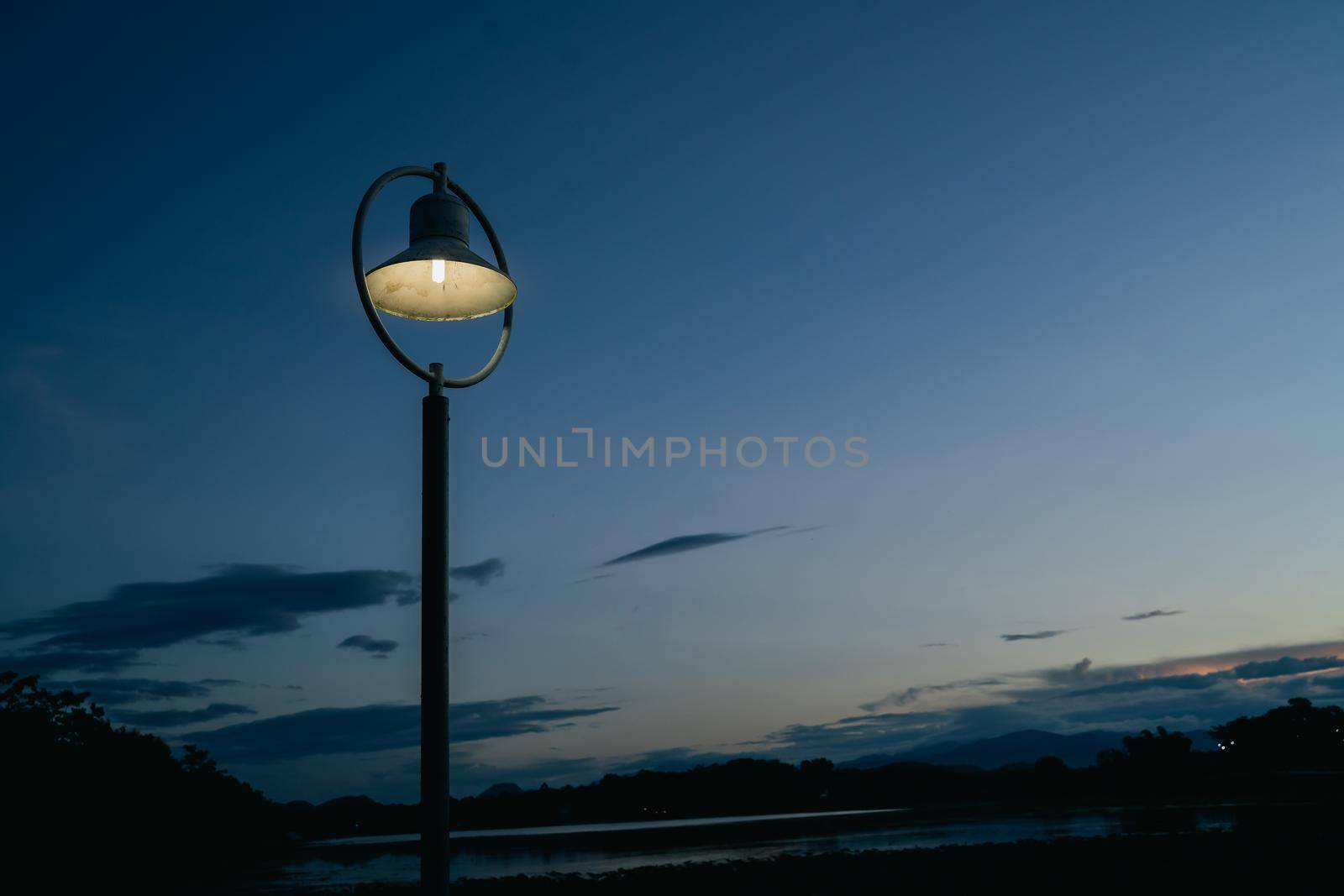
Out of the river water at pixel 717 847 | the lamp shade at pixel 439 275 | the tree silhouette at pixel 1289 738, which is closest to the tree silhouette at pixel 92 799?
the river water at pixel 717 847

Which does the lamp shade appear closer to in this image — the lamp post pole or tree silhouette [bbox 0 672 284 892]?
the lamp post pole

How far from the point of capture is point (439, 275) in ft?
20.0

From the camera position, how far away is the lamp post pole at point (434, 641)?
4.86 m

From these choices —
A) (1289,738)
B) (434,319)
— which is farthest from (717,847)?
(1289,738)

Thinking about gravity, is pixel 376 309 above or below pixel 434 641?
above

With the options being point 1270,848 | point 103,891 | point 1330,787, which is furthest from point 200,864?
point 1330,787

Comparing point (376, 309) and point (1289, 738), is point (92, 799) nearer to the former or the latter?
point (376, 309)

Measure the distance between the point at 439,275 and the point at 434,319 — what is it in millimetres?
482

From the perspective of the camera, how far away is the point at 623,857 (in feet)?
205

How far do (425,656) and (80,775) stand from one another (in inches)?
2661

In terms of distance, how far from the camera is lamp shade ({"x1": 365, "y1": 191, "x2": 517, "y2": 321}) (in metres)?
5.69

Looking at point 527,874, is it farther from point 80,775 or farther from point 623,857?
point 80,775

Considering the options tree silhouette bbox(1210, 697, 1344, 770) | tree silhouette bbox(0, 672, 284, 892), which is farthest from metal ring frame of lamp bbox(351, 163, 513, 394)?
tree silhouette bbox(1210, 697, 1344, 770)

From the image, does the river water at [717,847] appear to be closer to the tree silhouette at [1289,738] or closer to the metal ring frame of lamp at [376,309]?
the metal ring frame of lamp at [376,309]
